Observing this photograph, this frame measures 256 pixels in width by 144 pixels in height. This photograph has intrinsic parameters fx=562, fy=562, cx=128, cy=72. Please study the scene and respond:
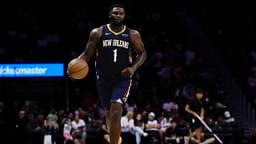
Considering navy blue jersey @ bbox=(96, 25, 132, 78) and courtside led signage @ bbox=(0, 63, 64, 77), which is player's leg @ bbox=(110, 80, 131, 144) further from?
courtside led signage @ bbox=(0, 63, 64, 77)

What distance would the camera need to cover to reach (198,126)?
13.5 m

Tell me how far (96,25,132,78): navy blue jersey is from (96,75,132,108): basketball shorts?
8cm

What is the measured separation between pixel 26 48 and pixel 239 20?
7.94 m

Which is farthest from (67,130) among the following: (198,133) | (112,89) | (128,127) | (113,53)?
(113,53)

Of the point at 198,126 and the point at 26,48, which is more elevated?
the point at 26,48

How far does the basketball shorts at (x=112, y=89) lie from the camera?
7.47 m

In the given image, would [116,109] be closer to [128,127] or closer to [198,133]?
[198,133]

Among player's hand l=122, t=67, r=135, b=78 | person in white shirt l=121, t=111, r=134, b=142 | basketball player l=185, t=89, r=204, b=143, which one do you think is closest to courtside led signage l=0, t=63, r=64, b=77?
person in white shirt l=121, t=111, r=134, b=142

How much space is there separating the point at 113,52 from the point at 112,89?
50cm

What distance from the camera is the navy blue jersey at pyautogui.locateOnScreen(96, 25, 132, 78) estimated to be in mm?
7539

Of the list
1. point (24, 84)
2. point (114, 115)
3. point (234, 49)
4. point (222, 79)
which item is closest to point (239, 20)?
point (234, 49)

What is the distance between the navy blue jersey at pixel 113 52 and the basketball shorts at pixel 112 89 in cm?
8

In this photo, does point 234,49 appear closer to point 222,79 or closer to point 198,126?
point 222,79

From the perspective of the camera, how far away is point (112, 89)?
756 cm
